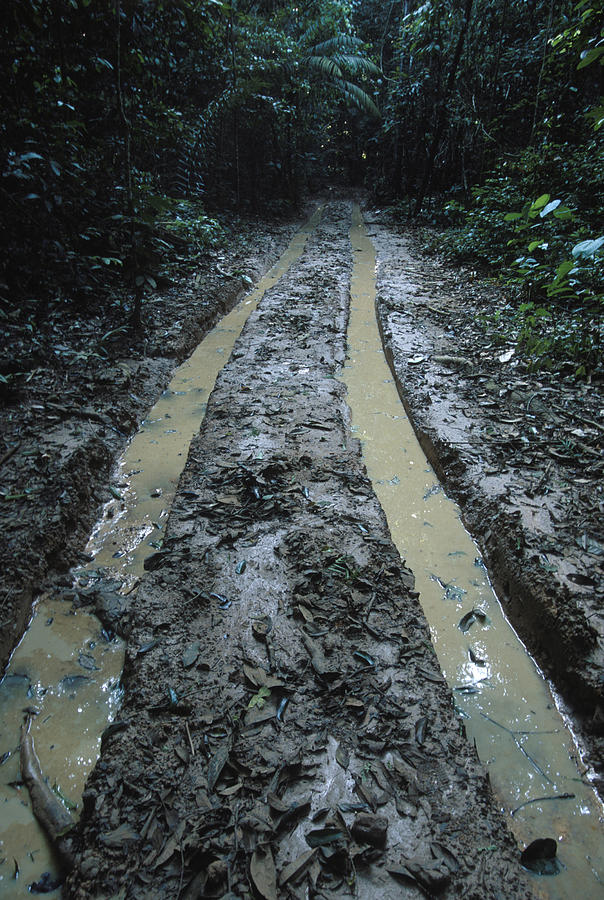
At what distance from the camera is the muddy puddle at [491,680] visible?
57.5 inches

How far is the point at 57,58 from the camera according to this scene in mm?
4602

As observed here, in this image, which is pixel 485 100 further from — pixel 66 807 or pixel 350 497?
pixel 66 807

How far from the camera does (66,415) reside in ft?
10.7

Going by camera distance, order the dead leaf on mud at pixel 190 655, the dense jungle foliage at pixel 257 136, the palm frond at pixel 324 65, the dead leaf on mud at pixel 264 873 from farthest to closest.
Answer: the palm frond at pixel 324 65
the dense jungle foliage at pixel 257 136
the dead leaf on mud at pixel 190 655
the dead leaf on mud at pixel 264 873

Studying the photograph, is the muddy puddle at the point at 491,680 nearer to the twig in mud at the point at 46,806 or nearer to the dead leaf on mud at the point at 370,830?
the dead leaf on mud at the point at 370,830

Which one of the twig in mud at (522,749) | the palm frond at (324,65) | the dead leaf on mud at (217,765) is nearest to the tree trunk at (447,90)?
the palm frond at (324,65)

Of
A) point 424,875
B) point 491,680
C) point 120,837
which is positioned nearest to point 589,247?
point 491,680

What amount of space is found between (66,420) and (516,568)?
2.89 m

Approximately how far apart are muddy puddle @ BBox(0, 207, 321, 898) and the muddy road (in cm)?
12

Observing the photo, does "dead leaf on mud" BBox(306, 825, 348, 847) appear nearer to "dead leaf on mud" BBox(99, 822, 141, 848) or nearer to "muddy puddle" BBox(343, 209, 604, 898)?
"dead leaf on mud" BBox(99, 822, 141, 848)

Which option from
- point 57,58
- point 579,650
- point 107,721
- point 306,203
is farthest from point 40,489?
point 306,203

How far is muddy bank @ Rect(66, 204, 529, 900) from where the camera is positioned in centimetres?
123

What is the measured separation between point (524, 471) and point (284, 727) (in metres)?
2.00

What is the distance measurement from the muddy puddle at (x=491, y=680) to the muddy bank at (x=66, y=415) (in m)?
1.75
